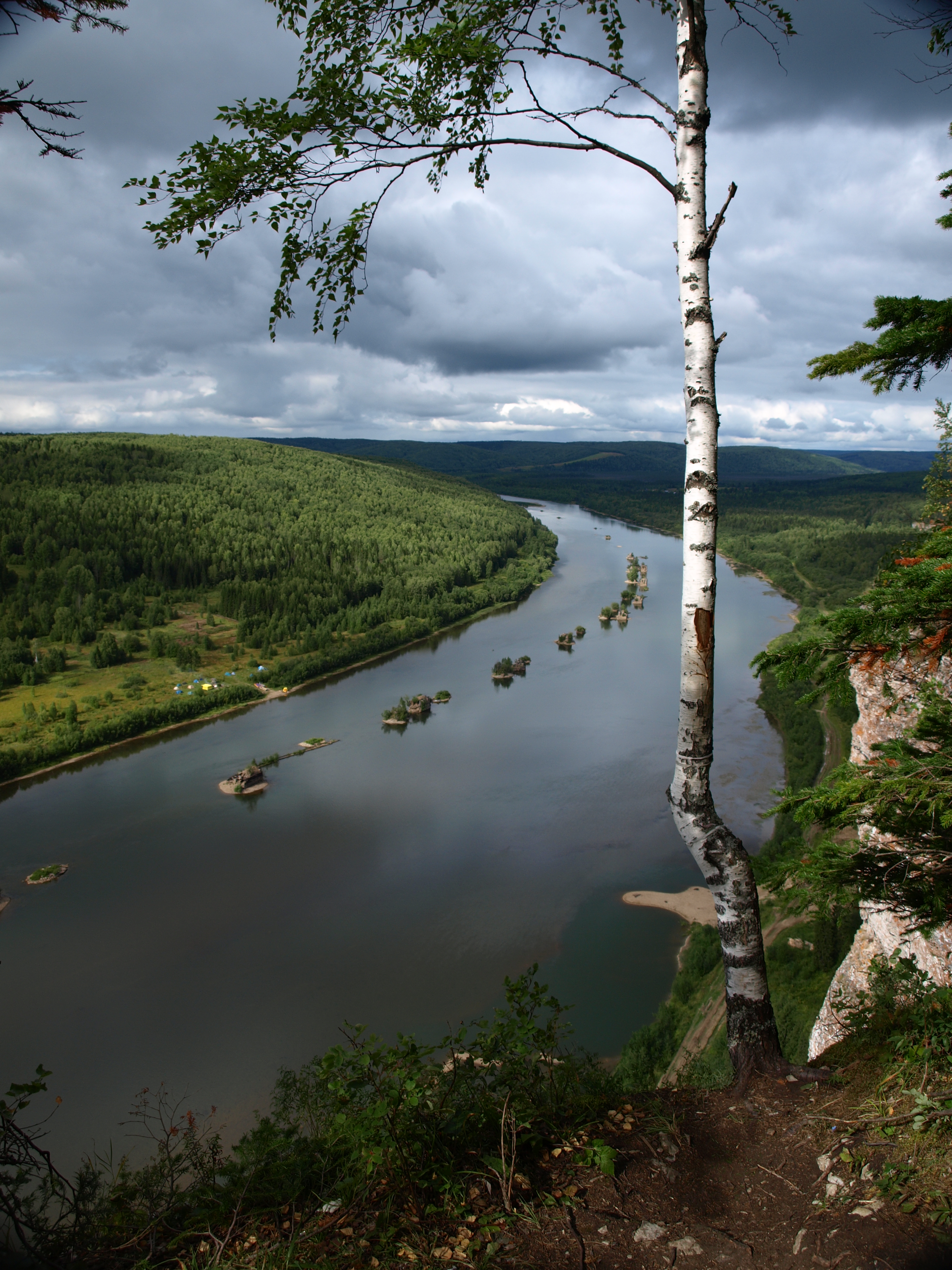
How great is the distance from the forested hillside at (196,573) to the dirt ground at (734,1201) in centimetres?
3211

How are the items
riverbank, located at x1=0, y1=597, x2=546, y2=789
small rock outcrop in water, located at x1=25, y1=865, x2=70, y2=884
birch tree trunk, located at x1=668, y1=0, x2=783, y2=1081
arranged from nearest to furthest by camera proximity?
birch tree trunk, located at x1=668, y1=0, x2=783, y2=1081 < small rock outcrop in water, located at x1=25, y1=865, x2=70, y2=884 < riverbank, located at x1=0, y1=597, x2=546, y2=789

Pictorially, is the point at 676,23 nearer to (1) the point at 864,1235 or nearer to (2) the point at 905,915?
(2) the point at 905,915

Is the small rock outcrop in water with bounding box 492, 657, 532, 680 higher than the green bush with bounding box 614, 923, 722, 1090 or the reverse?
higher

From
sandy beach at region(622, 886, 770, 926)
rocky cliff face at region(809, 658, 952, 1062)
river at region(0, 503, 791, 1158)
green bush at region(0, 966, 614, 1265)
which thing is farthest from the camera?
sandy beach at region(622, 886, 770, 926)

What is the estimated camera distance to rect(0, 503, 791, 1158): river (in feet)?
49.6

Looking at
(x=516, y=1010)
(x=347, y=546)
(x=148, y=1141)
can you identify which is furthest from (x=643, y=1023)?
(x=347, y=546)

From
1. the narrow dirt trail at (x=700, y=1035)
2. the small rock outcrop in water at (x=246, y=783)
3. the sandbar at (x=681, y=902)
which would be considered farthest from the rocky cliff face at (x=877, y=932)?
the small rock outcrop in water at (x=246, y=783)

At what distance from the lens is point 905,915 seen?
309 centimetres

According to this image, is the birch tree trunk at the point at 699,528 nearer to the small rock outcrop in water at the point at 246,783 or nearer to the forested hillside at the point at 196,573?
the small rock outcrop in water at the point at 246,783

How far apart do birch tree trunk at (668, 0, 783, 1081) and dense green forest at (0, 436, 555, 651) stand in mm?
44107

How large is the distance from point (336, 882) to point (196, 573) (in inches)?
1753

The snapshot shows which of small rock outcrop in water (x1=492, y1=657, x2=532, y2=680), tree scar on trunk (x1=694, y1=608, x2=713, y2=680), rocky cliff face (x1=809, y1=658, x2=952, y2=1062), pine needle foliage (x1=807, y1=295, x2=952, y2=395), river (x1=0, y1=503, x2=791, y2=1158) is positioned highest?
pine needle foliage (x1=807, y1=295, x2=952, y2=395)

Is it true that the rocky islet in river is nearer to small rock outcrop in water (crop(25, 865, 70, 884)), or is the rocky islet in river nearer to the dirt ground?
small rock outcrop in water (crop(25, 865, 70, 884))

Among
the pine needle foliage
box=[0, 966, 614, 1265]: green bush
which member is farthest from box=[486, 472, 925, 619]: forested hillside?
box=[0, 966, 614, 1265]: green bush
